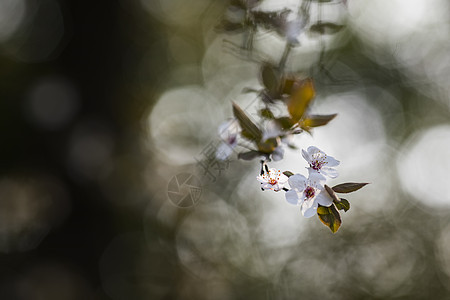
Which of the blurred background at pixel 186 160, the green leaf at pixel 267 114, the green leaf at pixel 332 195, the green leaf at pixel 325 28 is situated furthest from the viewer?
the blurred background at pixel 186 160

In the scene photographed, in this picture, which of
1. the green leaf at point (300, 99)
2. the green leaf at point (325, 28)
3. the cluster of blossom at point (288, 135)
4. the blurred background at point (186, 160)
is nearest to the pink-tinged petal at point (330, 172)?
the cluster of blossom at point (288, 135)

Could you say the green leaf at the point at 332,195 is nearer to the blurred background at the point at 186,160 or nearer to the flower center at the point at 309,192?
the flower center at the point at 309,192

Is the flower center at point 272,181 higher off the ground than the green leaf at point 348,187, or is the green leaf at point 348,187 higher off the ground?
the green leaf at point 348,187

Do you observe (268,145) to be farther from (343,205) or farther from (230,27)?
(230,27)

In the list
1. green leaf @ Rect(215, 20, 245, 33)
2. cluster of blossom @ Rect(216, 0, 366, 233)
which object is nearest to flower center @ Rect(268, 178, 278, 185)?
cluster of blossom @ Rect(216, 0, 366, 233)

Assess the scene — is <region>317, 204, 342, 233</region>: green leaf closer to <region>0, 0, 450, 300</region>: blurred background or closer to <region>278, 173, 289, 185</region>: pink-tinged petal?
<region>278, 173, 289, 185</region>: pink-tinged petal

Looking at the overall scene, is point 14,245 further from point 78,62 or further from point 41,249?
point 78,62

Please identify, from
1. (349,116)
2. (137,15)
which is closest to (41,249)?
(137,15)
